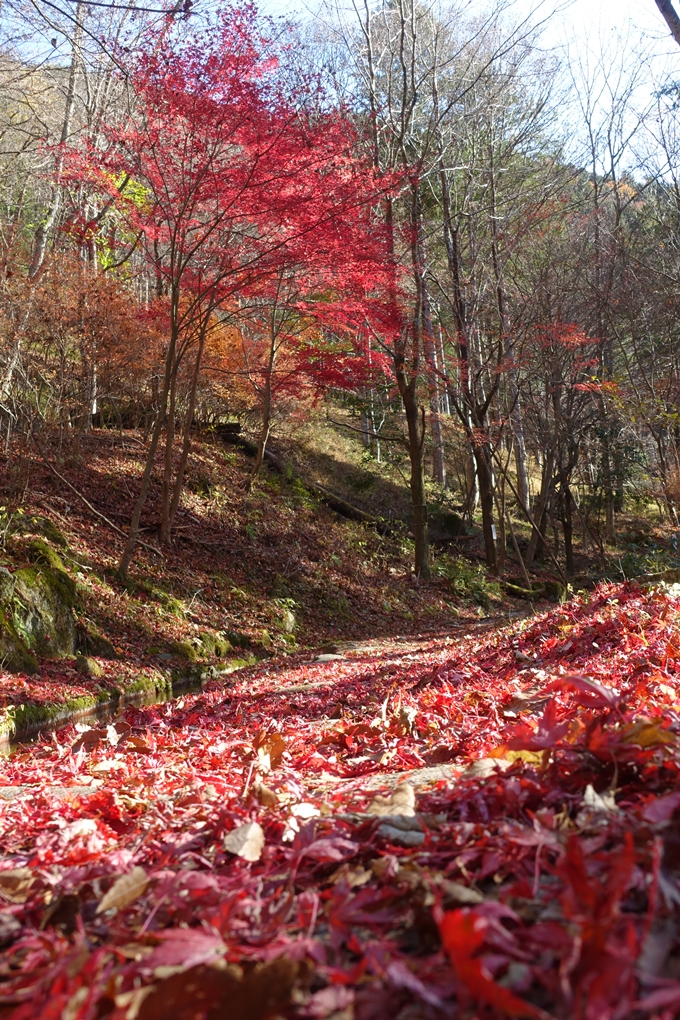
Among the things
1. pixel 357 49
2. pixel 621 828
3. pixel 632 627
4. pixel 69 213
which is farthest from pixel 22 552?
pixel 357 49

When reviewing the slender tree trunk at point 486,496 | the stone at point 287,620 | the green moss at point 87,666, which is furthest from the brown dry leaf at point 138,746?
the slender tree trunk at point 486,496

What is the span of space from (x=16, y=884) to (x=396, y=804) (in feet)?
2.79

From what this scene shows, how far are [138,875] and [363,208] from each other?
11.3 metres

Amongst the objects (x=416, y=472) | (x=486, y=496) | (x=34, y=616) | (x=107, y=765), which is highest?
(x=416, y=472)

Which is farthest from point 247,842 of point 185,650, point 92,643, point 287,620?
point 287,620

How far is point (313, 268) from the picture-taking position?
10922 mm

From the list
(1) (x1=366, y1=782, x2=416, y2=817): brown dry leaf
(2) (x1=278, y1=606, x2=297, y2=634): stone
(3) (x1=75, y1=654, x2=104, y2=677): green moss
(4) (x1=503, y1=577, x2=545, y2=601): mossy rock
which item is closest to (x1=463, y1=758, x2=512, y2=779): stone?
(1) (x1=366, y1=782, x2=416, y2=817): brown dry leaf

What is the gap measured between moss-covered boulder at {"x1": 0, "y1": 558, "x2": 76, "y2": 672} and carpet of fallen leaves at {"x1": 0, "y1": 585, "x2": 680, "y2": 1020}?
188 inches

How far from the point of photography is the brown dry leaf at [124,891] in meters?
1.33

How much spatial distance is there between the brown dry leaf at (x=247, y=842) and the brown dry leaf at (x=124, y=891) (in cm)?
22

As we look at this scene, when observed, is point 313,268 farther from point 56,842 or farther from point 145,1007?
point 145,1007

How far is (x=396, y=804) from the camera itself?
5.76 feet

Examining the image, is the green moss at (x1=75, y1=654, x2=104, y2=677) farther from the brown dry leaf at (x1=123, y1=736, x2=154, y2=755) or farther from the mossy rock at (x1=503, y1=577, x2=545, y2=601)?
the mossy rock at (x1=503, y1=577, x2=545, y2=601)

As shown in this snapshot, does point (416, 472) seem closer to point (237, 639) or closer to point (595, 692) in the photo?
point (237, 639)
